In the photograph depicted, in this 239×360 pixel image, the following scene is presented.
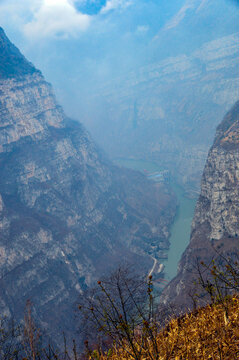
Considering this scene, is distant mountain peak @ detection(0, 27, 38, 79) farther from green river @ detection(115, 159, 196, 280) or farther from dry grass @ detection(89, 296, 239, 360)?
dry grass @ detection(89, 296, 239, 360)

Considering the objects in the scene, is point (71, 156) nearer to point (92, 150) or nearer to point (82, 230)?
point (92, 150)

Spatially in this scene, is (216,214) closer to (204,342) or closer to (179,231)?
(204,342)

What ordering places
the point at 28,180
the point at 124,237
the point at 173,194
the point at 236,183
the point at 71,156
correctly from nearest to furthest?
the point at 236,183 < the point at 28,180 < the point at 124,237 < the point at 71,156 < the point at 173,194

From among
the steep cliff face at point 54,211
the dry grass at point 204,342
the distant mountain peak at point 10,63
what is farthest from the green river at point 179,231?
the distant mountain peak at point 10,63

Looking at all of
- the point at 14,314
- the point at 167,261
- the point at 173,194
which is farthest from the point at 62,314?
the point at 173,194

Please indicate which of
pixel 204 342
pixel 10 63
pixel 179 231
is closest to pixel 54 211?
pixel 179 231

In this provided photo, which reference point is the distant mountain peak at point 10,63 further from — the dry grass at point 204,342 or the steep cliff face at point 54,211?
the dry grass at point 204,342

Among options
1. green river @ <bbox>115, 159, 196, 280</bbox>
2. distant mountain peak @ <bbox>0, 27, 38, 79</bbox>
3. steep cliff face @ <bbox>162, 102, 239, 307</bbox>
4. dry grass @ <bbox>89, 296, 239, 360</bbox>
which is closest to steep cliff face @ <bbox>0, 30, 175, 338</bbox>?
distant mountain peak @ <bbox>0, 27, 38, 79</bbox>
